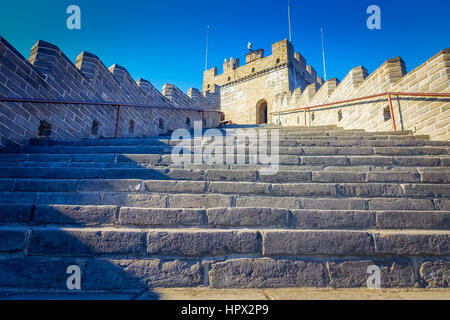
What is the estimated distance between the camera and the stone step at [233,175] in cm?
308

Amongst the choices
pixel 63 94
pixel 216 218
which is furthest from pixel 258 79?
pixel 216 218

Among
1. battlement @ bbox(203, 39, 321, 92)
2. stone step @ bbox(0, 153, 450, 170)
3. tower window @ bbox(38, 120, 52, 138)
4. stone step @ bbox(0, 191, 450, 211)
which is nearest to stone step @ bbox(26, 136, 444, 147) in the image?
tower window @ bbox(38, 120, 52, 138)

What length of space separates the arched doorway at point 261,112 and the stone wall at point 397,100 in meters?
12.0

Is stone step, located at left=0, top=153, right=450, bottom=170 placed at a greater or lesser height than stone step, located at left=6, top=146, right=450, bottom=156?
lesser

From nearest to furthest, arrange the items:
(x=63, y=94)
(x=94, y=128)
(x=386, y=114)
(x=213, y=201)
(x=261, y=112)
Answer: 1. (x=213, y=201)
2. (x=63, y=94)
3. (x=386, y=114)
4. (x=94, y=128)
5. (x=261, y=112)

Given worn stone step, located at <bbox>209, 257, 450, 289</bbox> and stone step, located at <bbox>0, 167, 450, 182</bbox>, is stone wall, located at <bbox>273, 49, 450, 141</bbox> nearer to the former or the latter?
stone step, located at <bbox>0, 167, 450, 182</bbox>

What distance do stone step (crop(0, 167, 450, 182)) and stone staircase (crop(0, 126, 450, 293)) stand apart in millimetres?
14

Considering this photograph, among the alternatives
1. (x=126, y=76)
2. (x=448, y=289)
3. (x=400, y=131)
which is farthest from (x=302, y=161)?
(x=126, y=76)

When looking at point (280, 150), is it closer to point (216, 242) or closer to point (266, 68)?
point (216, 242)

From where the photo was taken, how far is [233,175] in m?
3.11

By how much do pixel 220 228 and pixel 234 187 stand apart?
26.9 inches

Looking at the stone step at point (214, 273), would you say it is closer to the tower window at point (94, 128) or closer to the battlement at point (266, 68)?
the tower window at point (94, 128)

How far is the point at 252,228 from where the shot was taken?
2.25 meters

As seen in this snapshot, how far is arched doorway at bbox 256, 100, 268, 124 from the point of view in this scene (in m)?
21.8
